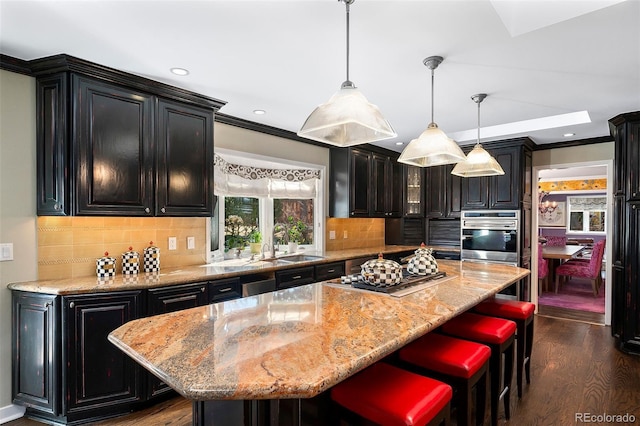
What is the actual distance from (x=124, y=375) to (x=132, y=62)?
2.17m

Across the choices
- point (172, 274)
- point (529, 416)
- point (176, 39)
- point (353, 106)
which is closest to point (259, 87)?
point (176, 39)

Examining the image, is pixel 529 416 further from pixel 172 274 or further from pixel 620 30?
pixel 172 274

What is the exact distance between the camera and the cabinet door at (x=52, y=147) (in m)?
2.42

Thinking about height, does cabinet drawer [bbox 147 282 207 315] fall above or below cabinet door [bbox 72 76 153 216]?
below

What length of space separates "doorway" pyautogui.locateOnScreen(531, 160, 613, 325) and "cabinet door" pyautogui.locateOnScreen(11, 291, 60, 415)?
5.59m

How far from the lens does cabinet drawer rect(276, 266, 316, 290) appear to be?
11.4 ft

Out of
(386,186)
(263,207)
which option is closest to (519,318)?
(263,207)

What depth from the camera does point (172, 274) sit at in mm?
2902

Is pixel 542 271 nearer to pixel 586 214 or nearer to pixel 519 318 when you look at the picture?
pixel 519 318

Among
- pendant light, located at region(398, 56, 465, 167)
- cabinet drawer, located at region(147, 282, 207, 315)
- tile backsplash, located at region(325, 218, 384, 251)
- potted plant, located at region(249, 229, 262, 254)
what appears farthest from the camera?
tile backsplash, located at region(325, 218, 384, 251)

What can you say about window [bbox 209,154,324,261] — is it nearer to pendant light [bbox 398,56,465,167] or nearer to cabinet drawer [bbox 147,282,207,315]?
cabinet drawer [bbox 147,282,207,315]

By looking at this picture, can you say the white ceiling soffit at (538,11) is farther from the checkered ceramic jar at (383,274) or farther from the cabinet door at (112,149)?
the cabinet door at (112,149)

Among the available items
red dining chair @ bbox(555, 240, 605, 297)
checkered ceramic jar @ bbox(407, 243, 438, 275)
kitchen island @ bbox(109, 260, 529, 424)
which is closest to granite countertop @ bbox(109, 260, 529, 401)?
kitchen island @ bbox(109, 260, 529, 424)

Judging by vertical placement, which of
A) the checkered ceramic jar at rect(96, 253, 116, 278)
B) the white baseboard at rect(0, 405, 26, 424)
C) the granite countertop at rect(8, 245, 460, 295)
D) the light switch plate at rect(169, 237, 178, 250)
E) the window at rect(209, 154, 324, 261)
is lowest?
the white baseboard at rect(0, 405, 26, 424)
